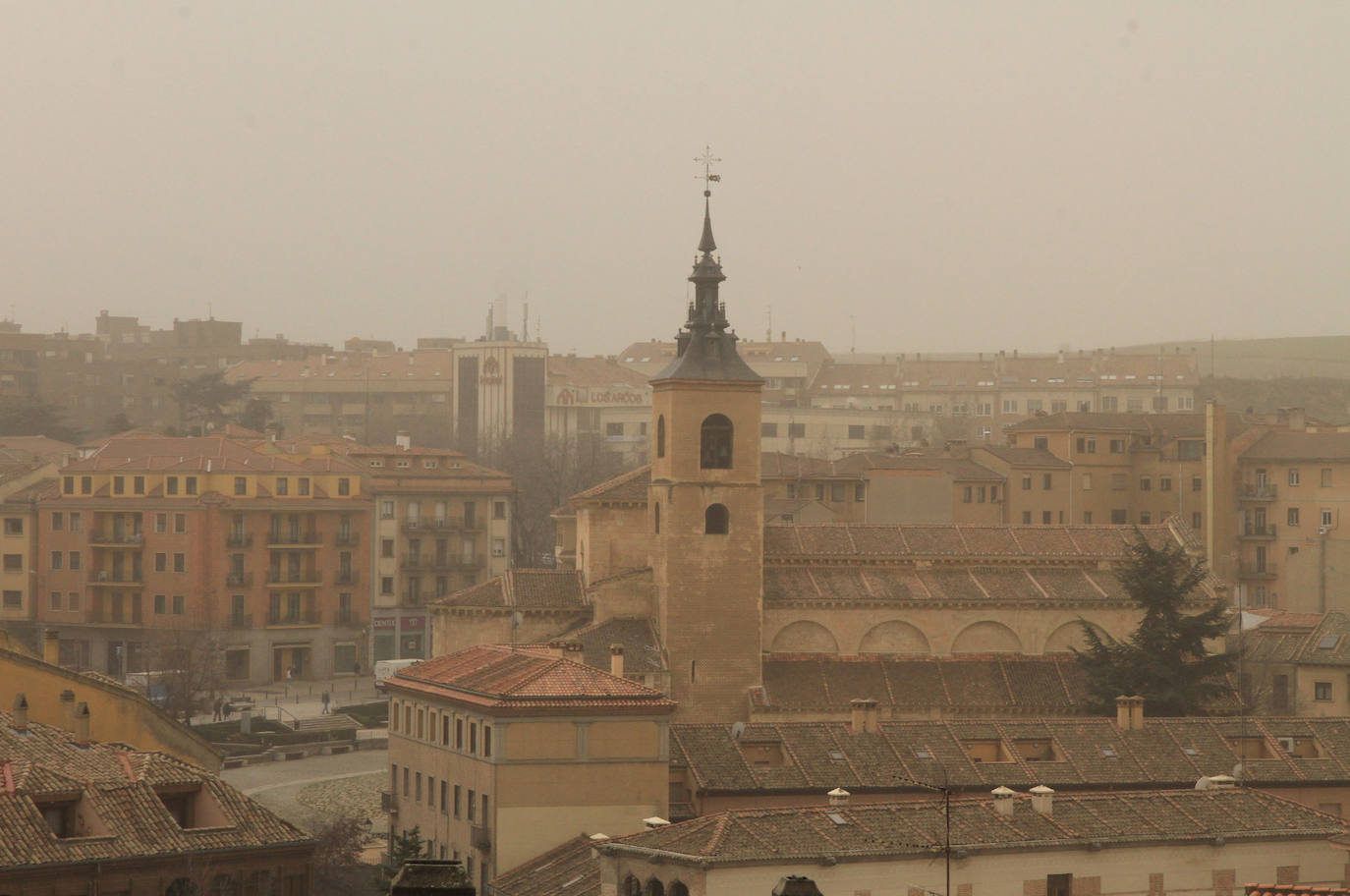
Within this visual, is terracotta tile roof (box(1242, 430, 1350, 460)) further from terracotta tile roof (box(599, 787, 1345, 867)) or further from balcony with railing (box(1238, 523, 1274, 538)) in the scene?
terracotta tile roof (box(599, 787, 1345, 867))

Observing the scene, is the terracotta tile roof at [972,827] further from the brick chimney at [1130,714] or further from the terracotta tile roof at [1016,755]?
the brick chimney at [1130,714]

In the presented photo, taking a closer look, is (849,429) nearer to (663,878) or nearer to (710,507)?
(710,507)

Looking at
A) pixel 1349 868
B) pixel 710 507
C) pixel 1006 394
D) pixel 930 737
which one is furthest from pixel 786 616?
pixel 1006 394

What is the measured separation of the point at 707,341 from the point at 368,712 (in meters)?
17.2

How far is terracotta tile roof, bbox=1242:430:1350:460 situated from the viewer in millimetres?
82500

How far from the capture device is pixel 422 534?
81.2 m

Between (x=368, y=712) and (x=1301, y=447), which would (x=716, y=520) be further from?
(x=1301, y=447)

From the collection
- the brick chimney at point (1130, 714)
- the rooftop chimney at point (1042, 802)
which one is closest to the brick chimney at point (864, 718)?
the brick chimney at point (1130, 714)

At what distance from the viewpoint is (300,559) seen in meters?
77.6

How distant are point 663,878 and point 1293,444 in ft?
177

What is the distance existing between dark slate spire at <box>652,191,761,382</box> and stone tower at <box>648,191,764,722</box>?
21 millimetres

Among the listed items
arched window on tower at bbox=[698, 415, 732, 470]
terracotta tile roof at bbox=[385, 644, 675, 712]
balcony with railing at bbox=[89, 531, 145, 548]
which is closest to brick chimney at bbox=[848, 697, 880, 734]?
terracotta tile roof at bbox=[385, 644, 675, 712]

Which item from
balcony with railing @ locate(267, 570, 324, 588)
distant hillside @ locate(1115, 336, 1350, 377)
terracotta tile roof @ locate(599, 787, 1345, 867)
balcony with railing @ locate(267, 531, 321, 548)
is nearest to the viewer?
terracotta tile roof @ locate(599, 787, 1345, 867)

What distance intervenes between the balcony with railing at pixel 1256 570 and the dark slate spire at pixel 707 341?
3325cm
